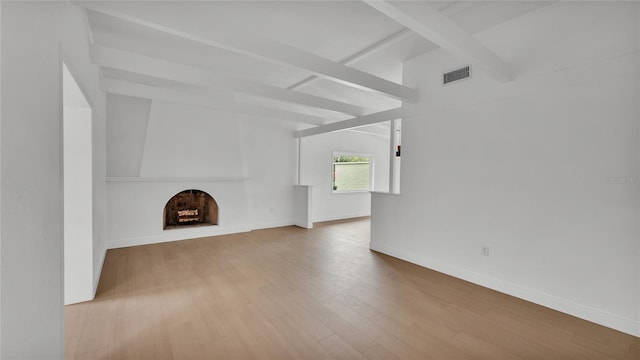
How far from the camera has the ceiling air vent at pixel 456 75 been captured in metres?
3.42

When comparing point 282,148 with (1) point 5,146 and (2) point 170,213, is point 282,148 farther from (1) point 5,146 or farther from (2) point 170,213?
(1) point 5,146

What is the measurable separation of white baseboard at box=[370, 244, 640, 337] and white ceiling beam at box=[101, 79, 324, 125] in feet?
11.3

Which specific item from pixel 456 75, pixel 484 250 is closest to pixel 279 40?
pixel 456 75

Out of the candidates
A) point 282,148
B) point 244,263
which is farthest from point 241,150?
point 244,263

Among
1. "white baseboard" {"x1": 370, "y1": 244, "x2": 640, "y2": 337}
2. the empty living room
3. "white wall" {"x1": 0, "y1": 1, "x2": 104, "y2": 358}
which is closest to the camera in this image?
"white wall" {"x1": 0, "y1": 1, "x2": 104, "y2": 358}

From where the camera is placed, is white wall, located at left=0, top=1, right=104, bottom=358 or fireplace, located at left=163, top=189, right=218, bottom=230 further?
fireplace, located at left=163, top=189, right=218, bottom=230

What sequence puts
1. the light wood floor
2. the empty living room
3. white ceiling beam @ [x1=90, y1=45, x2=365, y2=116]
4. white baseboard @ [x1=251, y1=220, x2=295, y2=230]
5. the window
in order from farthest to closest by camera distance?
the window < white baseboard @ [x1=251, y1=220, x2=295, y2=230] < white ceiling beam @ [x1=90, y1=45, x2=365, y2=116] < the light wood floor < the empty living room

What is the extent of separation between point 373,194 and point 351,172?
11.8 feet

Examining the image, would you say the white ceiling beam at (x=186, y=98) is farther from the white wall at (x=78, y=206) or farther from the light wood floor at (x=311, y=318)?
the light wood floor at (x=311, y=318)

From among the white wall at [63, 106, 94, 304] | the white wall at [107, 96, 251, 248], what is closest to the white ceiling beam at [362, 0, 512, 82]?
the white wall at [63, 106, 94, 304]

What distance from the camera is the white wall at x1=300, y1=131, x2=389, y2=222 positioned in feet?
23.9

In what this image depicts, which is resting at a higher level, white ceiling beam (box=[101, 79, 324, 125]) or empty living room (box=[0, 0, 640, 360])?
white ceiling beam (box=[101, 79, 324, 125])

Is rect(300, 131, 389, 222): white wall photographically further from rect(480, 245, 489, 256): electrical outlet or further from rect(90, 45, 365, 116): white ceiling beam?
rect(480, 245, 489, 256): electrical outlet

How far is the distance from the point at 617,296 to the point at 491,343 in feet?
4.29
